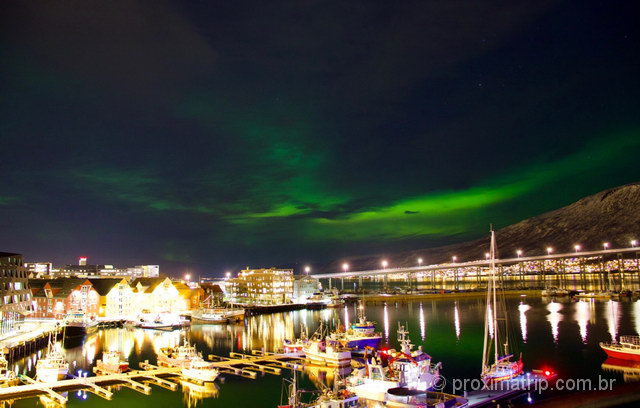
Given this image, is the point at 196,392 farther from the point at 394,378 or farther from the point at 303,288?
the point at 303,288

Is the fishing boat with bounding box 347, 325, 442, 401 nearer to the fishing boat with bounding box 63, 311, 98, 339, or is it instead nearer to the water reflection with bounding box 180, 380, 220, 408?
the water reflection with bounding box 180, 380, 220, 408

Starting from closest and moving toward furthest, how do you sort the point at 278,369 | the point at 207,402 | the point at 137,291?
the point at 207,402 < the point at 278,369 < the point at 137,291

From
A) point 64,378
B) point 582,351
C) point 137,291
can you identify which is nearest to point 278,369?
point 64,378

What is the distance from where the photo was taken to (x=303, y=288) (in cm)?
10331

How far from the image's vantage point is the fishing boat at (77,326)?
156 feet

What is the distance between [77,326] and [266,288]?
173ft

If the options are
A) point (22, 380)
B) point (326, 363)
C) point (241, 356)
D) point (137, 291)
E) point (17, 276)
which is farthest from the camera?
point (137, 291)

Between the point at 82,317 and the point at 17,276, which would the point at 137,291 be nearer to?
the point at 82,317

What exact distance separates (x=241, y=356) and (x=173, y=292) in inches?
1592

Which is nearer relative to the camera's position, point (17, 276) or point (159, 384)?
point (159, 384)

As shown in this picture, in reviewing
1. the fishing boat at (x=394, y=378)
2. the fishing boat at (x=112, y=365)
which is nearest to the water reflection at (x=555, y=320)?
the fishing boat at (x=394, y=378)

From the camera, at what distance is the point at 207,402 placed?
2383cm

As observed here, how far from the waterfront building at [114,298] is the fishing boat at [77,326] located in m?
6.61

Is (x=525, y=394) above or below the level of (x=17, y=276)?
below
